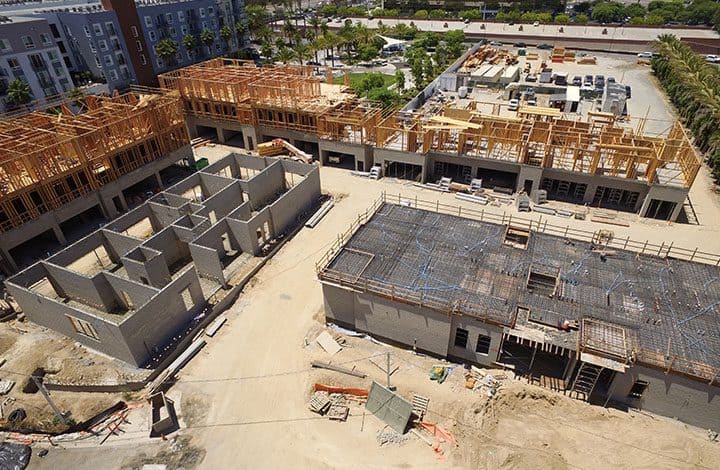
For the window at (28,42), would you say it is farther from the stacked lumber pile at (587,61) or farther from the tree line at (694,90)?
the stacked lumber pile at (587,61)

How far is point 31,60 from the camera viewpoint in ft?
193

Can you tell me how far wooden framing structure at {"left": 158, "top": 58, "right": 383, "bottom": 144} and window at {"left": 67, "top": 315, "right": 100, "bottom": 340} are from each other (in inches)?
1261

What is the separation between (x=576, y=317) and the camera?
23281mm

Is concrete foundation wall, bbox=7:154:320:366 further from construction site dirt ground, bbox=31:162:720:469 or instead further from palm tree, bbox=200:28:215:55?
palm tree, bbox=200:28:215:55

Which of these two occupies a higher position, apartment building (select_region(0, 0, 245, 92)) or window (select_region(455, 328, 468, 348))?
apartment building (select_region(0, 0, 245, 92))

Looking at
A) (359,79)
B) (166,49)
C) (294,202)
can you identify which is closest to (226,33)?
(166,49)

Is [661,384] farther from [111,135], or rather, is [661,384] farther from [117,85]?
[117,85]

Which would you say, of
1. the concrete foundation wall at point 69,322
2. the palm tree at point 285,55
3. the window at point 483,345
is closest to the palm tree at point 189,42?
the palm tree at point 285,55

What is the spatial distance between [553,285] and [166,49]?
78883mm

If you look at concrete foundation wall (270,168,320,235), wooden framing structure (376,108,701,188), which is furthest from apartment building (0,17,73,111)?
wooden framing structure (376,108,701,188)

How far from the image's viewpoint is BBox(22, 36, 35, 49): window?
57.9 metres

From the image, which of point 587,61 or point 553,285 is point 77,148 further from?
point 587,61

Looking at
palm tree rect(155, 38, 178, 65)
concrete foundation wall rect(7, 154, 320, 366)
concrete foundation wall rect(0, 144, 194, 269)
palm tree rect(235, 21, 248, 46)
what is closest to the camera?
concrete foundation wall rect(7, 154, 320, 366)

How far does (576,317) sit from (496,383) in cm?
610
